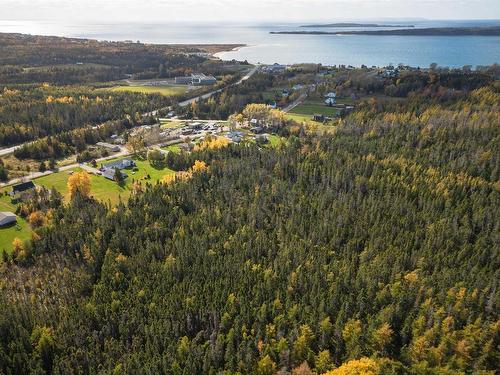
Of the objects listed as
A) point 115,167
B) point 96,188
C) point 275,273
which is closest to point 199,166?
point 115,167

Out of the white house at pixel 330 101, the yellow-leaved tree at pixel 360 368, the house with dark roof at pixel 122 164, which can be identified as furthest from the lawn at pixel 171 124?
the yellow-leaved tree at pixel 360 368

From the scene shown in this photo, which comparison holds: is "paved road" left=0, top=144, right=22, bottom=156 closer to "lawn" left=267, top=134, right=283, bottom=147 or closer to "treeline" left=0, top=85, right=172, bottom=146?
"treeline" left=0, top=85, right=172, bottom=146

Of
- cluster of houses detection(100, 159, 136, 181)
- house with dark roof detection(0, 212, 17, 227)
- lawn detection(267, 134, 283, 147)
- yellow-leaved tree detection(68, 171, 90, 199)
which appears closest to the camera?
house with dark roof detection(0, 212, 17, 227)

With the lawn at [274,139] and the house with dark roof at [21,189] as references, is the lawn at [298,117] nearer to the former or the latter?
the lawn at [274,139]

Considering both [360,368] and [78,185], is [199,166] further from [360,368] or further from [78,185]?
[360,368]

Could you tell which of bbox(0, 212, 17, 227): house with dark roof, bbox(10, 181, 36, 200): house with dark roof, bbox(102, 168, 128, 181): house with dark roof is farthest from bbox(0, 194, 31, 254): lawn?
bbox(102, 168, 128, 181): house with dark roof

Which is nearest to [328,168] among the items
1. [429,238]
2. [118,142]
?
[429,238]
